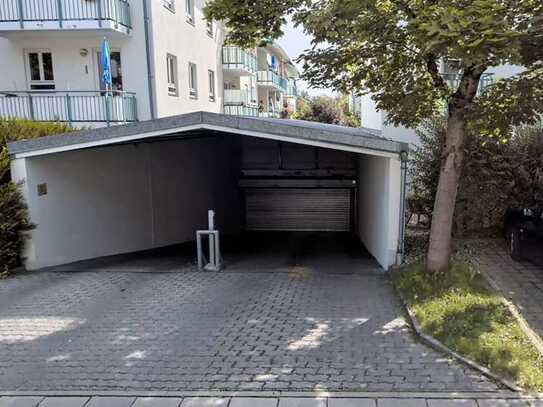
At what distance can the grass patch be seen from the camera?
4781 mm

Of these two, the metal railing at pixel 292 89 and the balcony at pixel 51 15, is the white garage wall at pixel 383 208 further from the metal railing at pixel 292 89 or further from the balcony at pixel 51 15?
the metal railing at pixel 292 89

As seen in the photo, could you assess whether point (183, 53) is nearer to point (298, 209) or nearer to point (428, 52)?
point (298, 209)

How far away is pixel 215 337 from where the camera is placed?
19.5 feet

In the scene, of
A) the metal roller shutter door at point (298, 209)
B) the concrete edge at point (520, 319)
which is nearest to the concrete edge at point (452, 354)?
the concrete edge at point (520, 319)

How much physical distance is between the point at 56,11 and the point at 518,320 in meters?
14.4

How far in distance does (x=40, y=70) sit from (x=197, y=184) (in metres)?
6.44

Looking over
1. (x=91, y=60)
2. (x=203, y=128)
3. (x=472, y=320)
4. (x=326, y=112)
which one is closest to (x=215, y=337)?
(x=472, y=320)

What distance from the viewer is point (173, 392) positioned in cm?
460

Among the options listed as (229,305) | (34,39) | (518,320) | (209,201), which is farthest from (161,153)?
(518,320)

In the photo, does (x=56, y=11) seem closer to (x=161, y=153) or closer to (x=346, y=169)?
(x=161, y=153)

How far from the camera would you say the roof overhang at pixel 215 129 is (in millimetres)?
8750

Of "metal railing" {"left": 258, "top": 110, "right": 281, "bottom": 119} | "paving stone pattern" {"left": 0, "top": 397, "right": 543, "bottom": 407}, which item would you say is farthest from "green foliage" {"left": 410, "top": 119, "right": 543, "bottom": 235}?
"metal railing" {"left": 258, "top": 110, "right": 281, "bottom": 119}

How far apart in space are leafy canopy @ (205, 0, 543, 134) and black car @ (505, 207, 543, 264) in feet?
8.03

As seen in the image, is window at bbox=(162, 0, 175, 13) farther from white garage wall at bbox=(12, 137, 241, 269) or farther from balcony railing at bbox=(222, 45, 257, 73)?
balcony railing at bbox=(222, 45, 257, 73)
